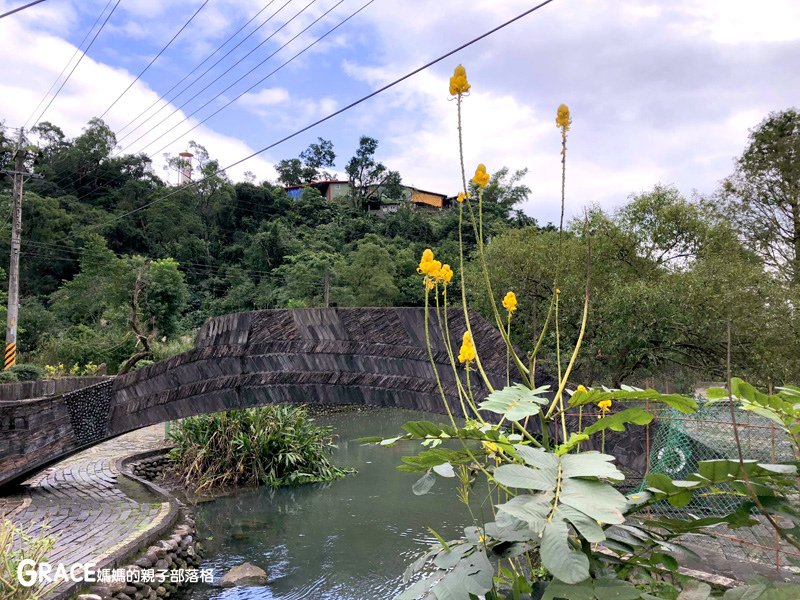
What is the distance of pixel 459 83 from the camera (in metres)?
1.19

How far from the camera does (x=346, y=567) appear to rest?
18.5 ft

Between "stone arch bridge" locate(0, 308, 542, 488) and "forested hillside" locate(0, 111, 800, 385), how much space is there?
5.70 ft

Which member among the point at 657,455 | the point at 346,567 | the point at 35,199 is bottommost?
the point at 346,567

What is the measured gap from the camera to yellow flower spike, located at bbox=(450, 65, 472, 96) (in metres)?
1.18

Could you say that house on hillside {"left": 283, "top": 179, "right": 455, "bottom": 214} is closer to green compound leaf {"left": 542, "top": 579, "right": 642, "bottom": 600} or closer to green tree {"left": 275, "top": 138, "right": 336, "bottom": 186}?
green tree {"left": 275, "top": 138, "right": 336, "bottom": 186}

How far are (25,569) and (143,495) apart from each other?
12.4 ft

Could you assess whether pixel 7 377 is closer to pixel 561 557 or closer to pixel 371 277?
pixel 371 277

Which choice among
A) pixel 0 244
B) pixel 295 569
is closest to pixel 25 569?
pixel 295 569

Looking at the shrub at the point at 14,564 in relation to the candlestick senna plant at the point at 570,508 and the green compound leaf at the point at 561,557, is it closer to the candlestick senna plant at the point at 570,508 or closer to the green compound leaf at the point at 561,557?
the candlestick senna plant at the point at 570,508

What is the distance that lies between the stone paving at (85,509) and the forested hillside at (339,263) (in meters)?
1.65

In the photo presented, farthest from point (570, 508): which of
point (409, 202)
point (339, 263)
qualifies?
point (409, 202)

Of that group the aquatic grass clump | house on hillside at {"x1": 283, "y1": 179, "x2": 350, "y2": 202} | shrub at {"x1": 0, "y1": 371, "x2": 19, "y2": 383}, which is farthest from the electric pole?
house on hillside at {"x1": 283, "y1": 179, "x2": 350, "y2": 202}

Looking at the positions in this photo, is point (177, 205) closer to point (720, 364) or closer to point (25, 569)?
point (720, 364)

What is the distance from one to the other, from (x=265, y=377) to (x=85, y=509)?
227 cm
